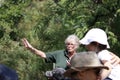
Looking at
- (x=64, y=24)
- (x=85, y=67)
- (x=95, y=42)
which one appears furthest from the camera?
(x=64, y=24)

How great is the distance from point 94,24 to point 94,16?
8.3 inches

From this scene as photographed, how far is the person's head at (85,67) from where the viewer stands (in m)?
2.60

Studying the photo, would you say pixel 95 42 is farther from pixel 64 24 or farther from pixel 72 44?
pixel 64 24

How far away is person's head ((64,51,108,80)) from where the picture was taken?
2.60 meters

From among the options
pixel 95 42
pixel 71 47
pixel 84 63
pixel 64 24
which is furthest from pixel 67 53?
pixel 64 24

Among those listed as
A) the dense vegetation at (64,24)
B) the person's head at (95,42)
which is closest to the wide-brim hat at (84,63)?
the person's head at (95,42)

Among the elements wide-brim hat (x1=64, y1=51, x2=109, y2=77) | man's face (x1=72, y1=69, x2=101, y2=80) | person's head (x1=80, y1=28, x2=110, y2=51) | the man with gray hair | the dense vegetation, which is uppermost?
wide-brim hat (x1=64, y1=51, x2=109, y2=77)

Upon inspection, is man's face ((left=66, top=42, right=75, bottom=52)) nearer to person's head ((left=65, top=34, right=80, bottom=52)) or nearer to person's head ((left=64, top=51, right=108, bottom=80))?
person's head ((left=65, top=34, right=80, bottom=52))

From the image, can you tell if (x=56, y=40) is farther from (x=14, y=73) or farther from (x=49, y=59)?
(x=14, y=73)

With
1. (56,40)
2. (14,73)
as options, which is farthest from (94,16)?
(14,73)

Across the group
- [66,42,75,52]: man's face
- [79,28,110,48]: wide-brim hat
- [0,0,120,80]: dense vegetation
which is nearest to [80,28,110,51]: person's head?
[79,28,110,48]: wide-brim hat

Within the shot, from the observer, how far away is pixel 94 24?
787 centimetres

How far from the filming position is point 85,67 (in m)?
2.60

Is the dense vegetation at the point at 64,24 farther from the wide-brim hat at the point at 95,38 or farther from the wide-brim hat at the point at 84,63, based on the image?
the wide-brim hat at the point at 84,63
